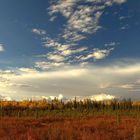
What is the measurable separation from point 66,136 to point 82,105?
363 ft

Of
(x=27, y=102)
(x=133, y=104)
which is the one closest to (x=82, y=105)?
(x=133, y=104)

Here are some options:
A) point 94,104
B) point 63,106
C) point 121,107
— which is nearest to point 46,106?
point 63,106

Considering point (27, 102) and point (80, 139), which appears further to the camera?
point (27, 102)

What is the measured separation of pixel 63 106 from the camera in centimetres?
13162

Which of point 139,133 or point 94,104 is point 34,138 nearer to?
point 139,133

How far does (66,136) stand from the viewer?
597 inches

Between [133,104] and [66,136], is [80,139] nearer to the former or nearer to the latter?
[66,136]

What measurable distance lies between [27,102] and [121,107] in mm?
47027

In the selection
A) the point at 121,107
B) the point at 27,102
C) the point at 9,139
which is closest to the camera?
the point at 9,139

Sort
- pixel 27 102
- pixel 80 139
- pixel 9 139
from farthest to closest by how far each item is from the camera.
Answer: pixel 27 102
pixel 80 139
pixel 9 139

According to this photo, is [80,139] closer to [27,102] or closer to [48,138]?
[48,138]

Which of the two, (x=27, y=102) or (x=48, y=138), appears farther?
(x=27, y=102)

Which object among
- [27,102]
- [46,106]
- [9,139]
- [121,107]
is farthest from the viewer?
[27,102]

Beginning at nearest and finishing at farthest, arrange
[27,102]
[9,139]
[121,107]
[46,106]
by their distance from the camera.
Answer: [9,139] < [121,107] < [46,106] < [27,102]
